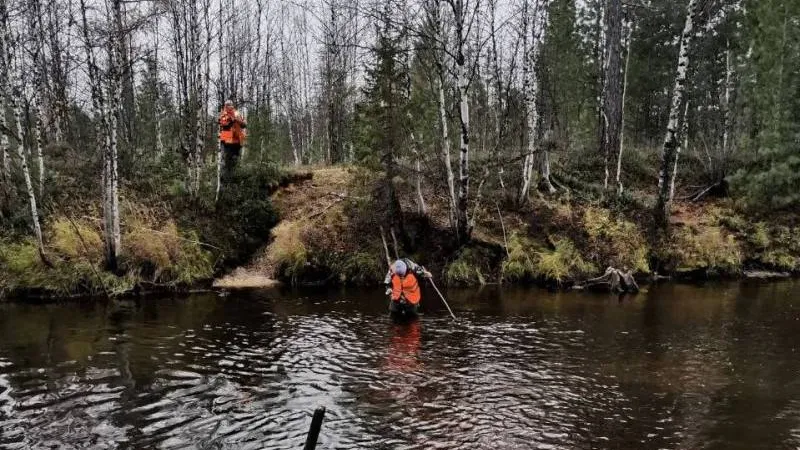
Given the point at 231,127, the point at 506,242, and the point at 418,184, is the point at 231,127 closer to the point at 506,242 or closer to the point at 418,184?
the point at 418,184

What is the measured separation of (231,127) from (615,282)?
13572 mm

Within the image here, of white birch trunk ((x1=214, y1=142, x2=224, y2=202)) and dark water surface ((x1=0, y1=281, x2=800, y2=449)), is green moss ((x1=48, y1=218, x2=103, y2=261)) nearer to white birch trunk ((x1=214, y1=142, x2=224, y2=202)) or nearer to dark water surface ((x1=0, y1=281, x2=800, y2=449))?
dark water surface ((x1=0, y1=281, x2=800, y2=449))

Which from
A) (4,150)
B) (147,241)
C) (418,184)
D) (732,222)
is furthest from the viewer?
(732,222)

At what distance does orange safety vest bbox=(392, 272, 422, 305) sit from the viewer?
1407cm

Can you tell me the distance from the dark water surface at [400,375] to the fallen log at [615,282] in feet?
6.04

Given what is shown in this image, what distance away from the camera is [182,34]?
2116 centimetres

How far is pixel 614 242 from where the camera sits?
66.6 ft

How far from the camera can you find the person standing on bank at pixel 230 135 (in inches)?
796

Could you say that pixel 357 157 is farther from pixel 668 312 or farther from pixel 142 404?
pixel 142 404

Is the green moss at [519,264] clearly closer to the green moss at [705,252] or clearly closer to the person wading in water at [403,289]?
the green moss at [705,252]

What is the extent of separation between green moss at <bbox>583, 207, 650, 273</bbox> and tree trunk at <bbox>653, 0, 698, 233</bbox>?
1160 millimetres

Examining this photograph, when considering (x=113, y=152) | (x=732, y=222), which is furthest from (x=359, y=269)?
(x=732, y=222)

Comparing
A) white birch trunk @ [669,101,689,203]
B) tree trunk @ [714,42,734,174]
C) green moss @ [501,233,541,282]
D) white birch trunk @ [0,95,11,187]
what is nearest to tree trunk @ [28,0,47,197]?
white birch trunk @ [0,95,11,187]

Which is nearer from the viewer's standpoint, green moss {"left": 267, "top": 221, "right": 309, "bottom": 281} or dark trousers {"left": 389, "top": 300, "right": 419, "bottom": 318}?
dark trousers {"left": 389, "top": 300, "right": 419, "bottom": 318}
